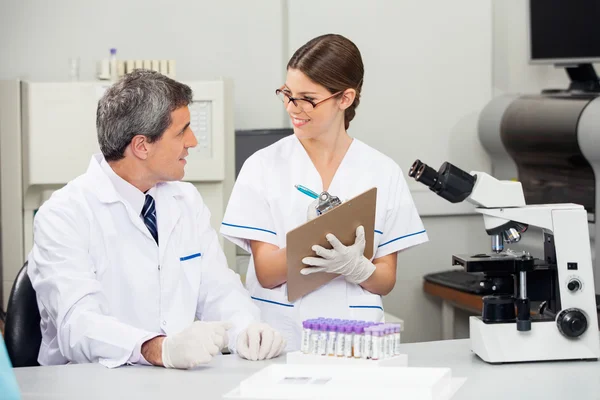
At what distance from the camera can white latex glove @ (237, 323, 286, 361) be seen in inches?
70.6

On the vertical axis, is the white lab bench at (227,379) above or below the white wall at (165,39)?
below

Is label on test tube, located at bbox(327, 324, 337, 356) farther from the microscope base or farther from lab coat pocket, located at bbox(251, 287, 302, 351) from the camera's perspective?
lab coat pocket, located at bbox(251, 287, 302, 351)

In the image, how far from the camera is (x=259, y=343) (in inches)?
71.4

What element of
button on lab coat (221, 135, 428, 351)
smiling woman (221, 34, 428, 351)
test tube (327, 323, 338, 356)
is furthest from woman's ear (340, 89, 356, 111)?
test tube (327, 323, 338, 356)

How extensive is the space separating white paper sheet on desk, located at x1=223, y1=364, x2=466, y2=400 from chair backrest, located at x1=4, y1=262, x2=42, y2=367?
2.15 feet

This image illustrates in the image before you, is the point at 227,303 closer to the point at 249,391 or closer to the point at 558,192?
→ the point at 249,391

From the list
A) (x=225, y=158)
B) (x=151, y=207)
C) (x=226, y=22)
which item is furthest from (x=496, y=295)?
(x=226, y=22)

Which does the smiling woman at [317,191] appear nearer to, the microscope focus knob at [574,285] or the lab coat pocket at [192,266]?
the lab coat pocket at [192,266]

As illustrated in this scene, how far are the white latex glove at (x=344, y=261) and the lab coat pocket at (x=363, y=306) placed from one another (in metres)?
0.07

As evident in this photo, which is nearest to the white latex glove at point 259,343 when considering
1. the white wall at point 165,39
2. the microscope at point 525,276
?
the microscope at point 525,276

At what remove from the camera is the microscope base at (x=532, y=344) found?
1.77 meters

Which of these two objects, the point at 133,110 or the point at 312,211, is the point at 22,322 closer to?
the point at 133,110

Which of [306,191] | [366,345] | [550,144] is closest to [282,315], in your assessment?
[306,191]

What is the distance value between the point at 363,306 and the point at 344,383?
2.02 ft
